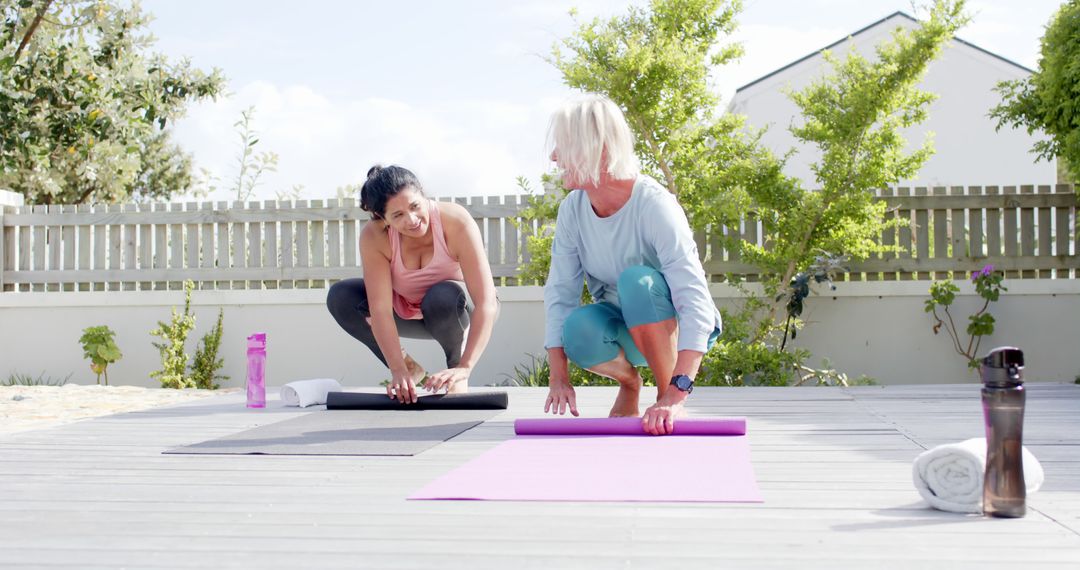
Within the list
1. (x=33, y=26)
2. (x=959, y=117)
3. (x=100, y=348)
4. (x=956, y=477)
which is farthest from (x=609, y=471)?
(x=959, y=117)

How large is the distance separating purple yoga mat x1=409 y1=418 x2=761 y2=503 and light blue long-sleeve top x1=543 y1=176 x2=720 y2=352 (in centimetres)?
31

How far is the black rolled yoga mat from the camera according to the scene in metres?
3.49

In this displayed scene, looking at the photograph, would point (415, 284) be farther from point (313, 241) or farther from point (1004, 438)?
point (313, 241)

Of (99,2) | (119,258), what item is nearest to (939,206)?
(99,2)

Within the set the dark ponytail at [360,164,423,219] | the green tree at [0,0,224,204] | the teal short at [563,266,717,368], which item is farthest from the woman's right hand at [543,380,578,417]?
the green tree at [0,0,224,204]

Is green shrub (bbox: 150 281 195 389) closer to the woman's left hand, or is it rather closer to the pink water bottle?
the pink water bottle

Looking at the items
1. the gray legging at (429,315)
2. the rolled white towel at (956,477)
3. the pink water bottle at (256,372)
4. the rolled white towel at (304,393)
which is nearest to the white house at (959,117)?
the gray legging at (429,315)

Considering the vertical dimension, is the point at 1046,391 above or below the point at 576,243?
below

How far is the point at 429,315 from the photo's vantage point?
3807mm

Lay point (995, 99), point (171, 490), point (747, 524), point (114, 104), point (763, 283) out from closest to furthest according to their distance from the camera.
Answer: point (747, 524) < point (171, 490) < point (114, 104) < point (763, 283) < point (995, 99)

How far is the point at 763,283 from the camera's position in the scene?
6.20 meters

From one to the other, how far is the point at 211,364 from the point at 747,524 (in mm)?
5582

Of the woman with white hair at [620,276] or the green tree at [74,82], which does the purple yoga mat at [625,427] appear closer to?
Result: the woman with white hair at [620,276]

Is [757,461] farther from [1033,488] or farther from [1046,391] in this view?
[1046,391]
